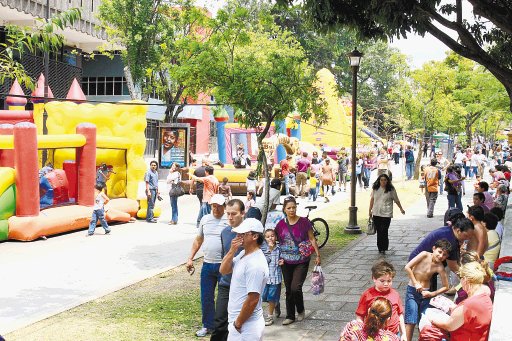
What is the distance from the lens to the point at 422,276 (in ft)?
21.2

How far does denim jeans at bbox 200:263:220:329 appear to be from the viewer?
7.25m

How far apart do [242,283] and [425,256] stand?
2072 millimetres

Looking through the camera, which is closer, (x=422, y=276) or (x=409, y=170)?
(x=422, y=276)

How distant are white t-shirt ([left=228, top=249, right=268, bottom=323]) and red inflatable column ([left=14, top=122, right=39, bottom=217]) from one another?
10.1 meters

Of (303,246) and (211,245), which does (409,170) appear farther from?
(211,245)

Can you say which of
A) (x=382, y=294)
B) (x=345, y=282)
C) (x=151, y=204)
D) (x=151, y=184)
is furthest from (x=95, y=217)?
(x=382, y=294)

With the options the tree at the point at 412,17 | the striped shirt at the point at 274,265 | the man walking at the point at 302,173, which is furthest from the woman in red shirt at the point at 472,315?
the man walking at the point at 302,173

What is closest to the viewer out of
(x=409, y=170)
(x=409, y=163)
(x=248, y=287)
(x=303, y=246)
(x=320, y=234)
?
(x=248, y=287)

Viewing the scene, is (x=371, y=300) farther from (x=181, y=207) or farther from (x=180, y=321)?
(x=181, y=207)

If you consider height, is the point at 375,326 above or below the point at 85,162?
below

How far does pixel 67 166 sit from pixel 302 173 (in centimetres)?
1022

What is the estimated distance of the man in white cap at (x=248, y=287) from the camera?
5.16 meters

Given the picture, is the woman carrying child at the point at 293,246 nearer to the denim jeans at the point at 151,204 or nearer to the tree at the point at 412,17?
the tree at the point at 412,17

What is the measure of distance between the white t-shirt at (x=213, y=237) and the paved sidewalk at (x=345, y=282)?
44.7 inches
